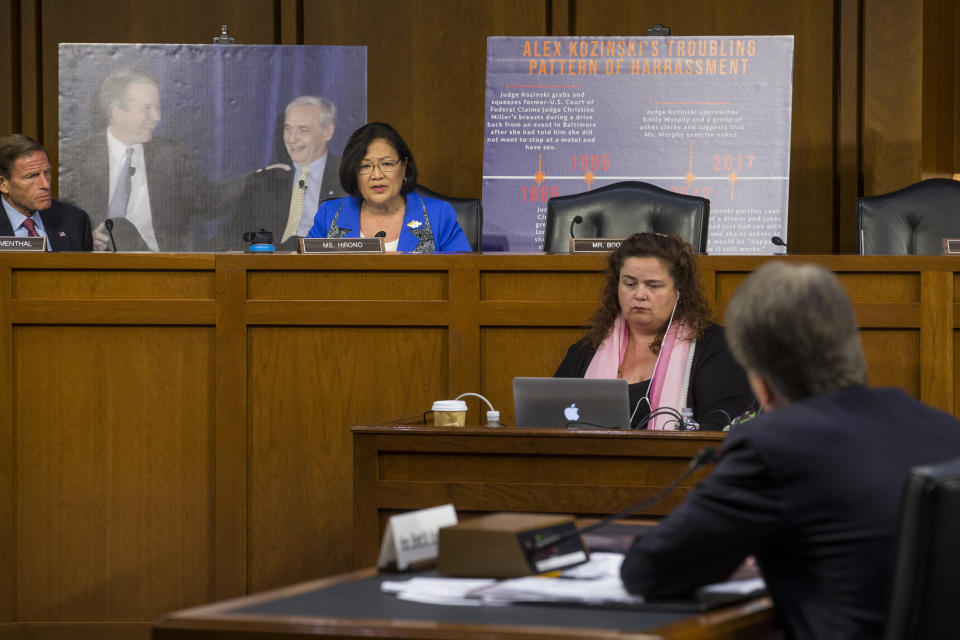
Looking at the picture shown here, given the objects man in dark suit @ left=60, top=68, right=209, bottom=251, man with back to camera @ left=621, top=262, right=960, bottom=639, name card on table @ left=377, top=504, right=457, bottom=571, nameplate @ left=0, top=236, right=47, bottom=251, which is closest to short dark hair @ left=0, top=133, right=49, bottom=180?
man in dark suit @ left=60, top=68, right=209, bottom=251

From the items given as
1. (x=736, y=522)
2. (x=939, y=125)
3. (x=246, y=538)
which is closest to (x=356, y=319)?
(x=246, y=538)

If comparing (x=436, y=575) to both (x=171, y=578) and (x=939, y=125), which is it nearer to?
(x=171, y=578)

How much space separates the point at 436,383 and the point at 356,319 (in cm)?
30

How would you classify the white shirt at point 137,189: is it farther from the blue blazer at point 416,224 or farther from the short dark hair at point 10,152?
the blue blazer at point 416,224

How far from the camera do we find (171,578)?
11.3 feet

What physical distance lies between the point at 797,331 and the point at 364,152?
3409 mm

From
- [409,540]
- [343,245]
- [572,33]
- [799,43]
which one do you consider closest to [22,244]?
[343,245]

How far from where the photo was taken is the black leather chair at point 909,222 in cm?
459

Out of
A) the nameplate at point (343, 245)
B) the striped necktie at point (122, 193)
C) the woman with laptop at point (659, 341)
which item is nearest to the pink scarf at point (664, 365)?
the woman with laptop at point (659, 341)

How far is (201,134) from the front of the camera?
594 cm

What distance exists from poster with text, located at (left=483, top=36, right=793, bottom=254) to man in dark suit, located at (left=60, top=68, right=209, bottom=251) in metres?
1.53

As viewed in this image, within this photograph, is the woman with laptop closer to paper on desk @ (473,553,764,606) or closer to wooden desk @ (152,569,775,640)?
paper on desk @ (473,553,764,606)

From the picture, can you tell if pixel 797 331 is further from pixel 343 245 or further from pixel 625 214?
pixel 625 214

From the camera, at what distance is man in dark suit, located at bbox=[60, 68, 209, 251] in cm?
584
